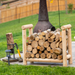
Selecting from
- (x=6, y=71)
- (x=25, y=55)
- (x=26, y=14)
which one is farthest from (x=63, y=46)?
(x=26, y=14)

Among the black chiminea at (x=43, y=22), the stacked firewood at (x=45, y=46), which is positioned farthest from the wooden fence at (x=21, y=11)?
the stacked firewood at (x=45, y=46)

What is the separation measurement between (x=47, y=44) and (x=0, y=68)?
1.63 metres

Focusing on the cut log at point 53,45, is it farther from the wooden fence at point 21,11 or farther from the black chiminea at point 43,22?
the wooden fence at point 21,11

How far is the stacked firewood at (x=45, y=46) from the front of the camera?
6855mm

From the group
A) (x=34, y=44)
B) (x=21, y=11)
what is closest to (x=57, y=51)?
(x=34, y=44)

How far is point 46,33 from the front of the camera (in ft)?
22.9

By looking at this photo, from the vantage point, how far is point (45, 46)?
696 centimetres

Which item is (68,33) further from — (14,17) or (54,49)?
(14,17)

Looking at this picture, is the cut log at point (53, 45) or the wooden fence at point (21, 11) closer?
the cut log at point (53, 45)

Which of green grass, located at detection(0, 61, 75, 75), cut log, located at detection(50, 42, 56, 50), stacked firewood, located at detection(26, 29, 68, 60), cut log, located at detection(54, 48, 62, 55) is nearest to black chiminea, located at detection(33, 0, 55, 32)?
stacked firewood, located at detection(26, 29, 68, 60)

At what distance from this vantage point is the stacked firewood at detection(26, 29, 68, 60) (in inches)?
270

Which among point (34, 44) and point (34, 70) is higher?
point (34, 44)

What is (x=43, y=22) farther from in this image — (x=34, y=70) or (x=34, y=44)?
(x=34, y=70)

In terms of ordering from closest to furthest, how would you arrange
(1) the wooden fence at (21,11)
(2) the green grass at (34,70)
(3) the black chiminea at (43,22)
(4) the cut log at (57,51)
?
1. (2) the green grass at (34,70)
2. (4) the cut log at (57,51)
3. (3) the black chiminea at (43,22)
4. (1) the wooden fence at (21,11)
